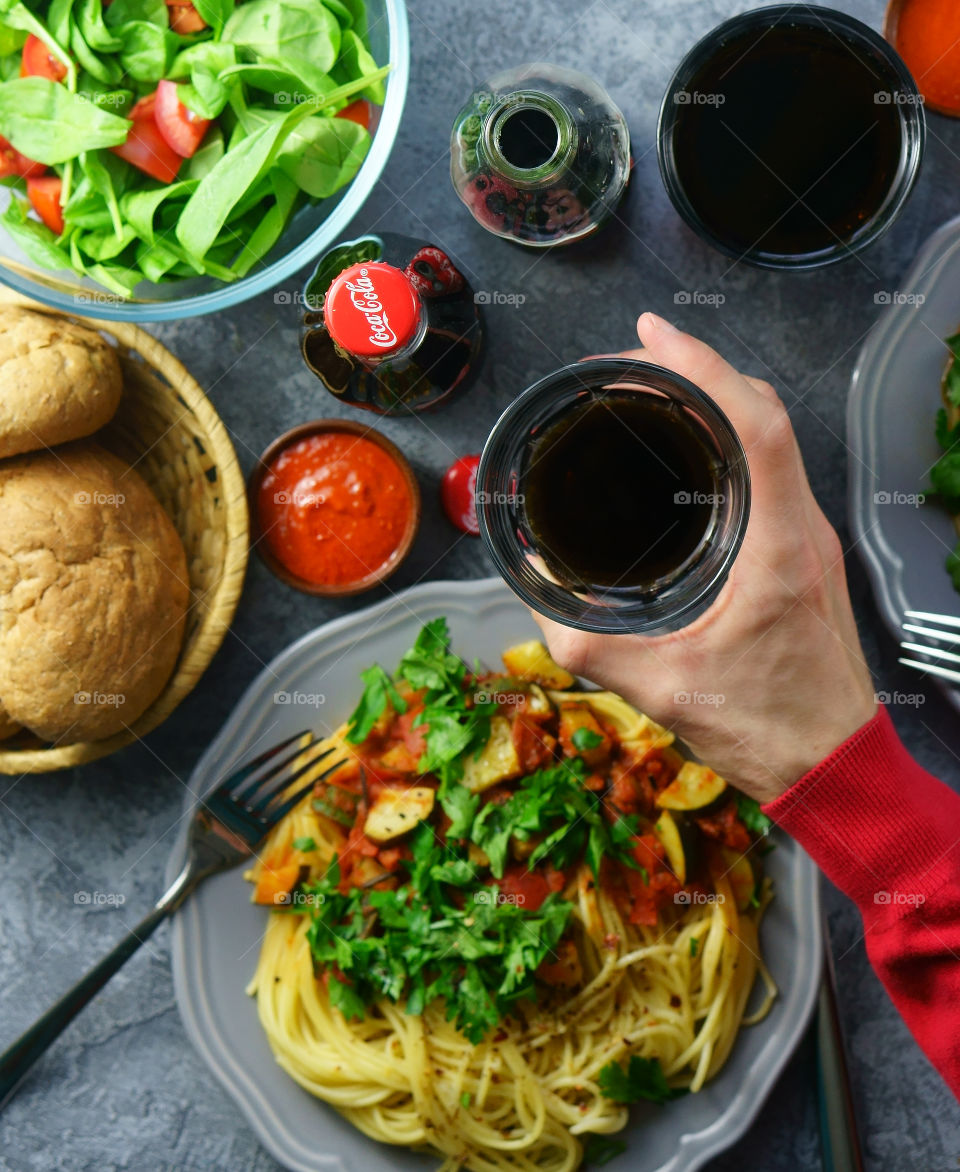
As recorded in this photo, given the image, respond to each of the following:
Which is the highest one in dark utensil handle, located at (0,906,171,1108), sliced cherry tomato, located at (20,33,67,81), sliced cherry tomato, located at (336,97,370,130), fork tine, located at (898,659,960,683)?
sliced cherry tomato, located at (336,97,370,130)

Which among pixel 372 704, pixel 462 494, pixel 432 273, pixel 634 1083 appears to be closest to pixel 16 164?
pixel 432 273

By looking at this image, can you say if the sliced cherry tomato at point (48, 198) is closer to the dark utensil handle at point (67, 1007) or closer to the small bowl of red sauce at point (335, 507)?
the small bowl of red sauce at point (335, 507)

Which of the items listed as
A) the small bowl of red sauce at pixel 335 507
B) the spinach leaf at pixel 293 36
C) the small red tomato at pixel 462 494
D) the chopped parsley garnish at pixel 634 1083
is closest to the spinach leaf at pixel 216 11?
the spinach leaf at pixel 293 36

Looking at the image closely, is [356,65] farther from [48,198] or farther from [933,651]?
[933,651]

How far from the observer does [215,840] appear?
1660 mm

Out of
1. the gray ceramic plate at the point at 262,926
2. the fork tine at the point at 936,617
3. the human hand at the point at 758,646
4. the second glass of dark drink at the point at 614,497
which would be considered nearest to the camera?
the second glass of dark drink at the point at 614,497

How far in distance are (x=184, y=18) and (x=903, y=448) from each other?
1.29 m

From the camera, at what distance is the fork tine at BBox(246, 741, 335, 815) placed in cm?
165

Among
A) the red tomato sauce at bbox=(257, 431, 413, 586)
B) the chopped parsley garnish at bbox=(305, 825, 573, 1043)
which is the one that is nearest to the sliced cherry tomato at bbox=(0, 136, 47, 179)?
the red tomato sauce at bbox=(257, 431, 413, 586)

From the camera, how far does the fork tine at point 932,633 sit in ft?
4.98

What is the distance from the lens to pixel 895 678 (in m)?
1.71

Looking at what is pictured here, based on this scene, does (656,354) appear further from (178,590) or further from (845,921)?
(845,921)

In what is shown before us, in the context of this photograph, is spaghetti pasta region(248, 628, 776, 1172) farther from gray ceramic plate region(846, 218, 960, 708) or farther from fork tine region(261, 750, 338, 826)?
gray ceramic plate region(846, 218, 960, 708)

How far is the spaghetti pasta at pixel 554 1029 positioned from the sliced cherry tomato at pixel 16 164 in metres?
1.02
